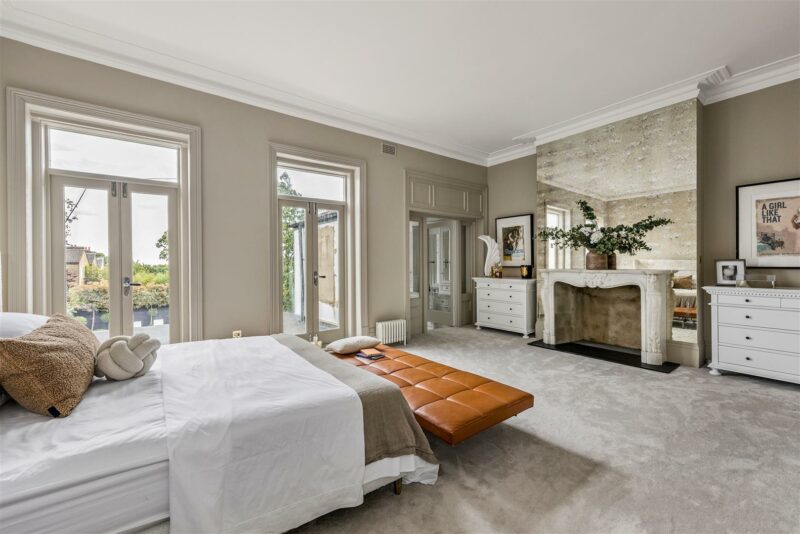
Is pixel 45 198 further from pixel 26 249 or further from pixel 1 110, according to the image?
pixel 1 110

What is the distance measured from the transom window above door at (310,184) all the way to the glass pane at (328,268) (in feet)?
0.76

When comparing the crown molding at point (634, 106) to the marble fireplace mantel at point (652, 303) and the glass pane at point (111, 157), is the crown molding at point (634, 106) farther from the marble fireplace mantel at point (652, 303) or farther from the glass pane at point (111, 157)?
the glass pane at point (111, 157)

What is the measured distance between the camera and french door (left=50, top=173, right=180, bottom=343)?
3074 millimetres

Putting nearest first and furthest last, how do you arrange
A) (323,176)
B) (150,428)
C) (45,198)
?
1. (150,428)
2. (45,198)
3. (323,176)

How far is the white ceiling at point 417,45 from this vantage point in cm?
268

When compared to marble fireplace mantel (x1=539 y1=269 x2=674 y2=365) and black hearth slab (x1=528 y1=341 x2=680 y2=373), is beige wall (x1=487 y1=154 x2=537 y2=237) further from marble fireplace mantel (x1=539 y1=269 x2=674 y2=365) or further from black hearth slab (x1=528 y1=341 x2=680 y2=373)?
black hearth slab (x1=528 y1=341 x2=680 y2=373)

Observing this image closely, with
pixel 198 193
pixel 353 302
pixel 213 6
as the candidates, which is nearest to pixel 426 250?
pixel 353 302

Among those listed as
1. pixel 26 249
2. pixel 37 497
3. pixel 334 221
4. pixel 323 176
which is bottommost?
pixel 37 497

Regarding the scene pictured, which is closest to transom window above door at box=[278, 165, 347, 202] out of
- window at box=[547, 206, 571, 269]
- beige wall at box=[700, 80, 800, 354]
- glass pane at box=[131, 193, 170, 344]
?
glass pane at box=[131, 193, 170, 344]

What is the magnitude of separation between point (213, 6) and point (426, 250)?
13.7 ft

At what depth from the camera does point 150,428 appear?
1.31 m

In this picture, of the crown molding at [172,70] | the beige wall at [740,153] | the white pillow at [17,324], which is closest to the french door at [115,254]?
the crown molding at [172,70]

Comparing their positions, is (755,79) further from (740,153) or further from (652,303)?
(652,303)

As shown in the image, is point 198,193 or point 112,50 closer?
point 112,50
